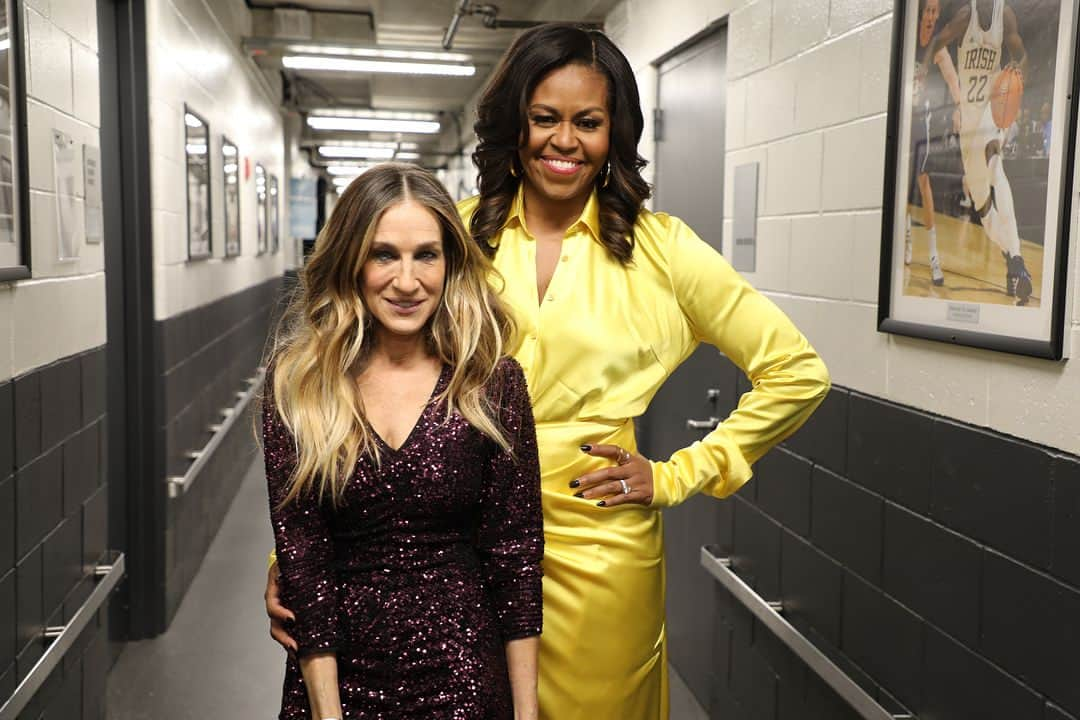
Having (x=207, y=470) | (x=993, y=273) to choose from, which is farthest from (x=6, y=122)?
(x=207, y=470)

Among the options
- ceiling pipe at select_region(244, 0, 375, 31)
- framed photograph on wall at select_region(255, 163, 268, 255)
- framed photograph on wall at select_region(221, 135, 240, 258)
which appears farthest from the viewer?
framed photograph on wall at select_region(255, 163, 268, 255)

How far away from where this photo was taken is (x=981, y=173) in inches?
74.7

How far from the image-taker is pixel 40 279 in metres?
2.44

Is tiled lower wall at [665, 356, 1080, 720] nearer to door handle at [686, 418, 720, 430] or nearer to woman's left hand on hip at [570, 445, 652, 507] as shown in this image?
door handle at [686, 418, 720, 430]

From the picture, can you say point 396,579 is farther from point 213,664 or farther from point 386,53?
point 386,53

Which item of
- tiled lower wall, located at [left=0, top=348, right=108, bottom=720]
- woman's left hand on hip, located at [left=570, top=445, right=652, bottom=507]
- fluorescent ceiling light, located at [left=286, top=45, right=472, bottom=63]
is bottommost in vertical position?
tiled lower wall, located at [left=0, top=348, right=108, bottom=720]

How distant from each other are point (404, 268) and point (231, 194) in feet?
16.9

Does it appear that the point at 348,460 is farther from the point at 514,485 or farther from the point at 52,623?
the point at 52,623

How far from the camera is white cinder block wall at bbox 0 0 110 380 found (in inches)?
91.0

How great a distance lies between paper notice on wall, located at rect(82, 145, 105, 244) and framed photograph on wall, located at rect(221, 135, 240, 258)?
2974 mm

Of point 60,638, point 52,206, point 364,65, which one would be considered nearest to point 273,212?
point 364,65

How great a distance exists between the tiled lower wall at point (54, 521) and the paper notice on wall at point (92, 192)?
0.33m

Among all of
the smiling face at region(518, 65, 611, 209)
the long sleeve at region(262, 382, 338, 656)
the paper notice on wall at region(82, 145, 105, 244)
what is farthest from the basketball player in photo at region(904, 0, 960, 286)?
the paper notice on wall at region(82, 145, 105, 244)

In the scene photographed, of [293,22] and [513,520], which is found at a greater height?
[293,22]
